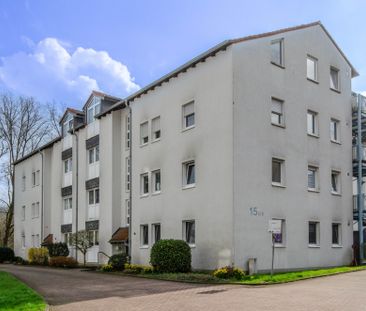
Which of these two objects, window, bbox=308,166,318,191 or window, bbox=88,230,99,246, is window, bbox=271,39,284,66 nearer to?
window, bbox=308,166,318,191

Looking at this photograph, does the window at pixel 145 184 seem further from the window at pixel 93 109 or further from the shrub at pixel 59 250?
the shrub at pixel 59 250

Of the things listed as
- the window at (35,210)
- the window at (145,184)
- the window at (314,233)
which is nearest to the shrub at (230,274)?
the window at (314,233)

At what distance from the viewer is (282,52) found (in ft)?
82.2

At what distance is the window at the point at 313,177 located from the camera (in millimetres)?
25938

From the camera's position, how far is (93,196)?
34.1m

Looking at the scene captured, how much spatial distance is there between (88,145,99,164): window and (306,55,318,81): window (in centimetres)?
1427

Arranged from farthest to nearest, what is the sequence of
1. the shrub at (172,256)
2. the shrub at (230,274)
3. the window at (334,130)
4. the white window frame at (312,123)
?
the window at (334,130) → the white window frame at (312,123) → the shrub at (172,256) → the shrub at (230,274)

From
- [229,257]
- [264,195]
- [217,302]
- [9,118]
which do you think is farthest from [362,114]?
[9,118]

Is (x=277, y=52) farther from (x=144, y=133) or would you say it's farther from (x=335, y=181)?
(x=144, y=133)

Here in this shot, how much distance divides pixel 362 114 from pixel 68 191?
20429 mm

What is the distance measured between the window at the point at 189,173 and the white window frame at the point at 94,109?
36.5 ft

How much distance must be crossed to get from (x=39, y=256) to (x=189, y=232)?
1811 cm

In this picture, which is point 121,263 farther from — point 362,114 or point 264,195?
point 362,114

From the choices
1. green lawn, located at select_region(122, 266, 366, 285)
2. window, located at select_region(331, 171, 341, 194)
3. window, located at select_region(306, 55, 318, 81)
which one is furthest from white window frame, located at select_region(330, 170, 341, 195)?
green lawn, located at select_region(122, 266, 366, 285)
